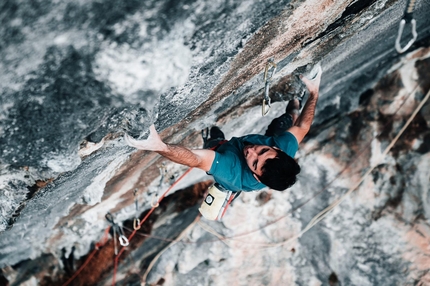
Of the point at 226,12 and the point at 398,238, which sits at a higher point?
the point at 226,12

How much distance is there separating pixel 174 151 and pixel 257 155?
26.3 inches

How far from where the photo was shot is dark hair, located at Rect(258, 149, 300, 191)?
98.1 inches

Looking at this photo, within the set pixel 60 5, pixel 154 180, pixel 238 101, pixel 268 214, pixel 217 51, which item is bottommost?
pixel 268 214

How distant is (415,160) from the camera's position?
4281 mm

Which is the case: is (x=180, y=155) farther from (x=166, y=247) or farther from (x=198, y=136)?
(x=166, y=247)

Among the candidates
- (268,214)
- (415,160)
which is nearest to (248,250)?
(268,214)

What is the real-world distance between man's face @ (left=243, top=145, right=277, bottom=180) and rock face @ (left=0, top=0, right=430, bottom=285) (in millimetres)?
506

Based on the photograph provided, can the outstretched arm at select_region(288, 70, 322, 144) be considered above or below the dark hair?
below

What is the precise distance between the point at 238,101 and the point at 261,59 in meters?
0.98

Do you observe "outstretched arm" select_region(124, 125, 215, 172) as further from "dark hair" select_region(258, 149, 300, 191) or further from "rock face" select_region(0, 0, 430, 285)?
"dark hair" select_region(258, 149, 300, 191)

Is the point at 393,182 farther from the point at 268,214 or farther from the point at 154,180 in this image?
the point at 154,180

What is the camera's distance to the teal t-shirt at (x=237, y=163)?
263cm

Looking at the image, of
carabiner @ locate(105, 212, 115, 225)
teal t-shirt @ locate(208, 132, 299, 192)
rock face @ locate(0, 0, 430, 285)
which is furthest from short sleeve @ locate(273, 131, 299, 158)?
carabiner @ locate(105, 212, 115, 225)

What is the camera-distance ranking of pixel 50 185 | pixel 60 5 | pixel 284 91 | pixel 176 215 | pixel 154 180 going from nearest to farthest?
pixel 60 5, pixel 50 185, pixel 284 91, pixel 154 180, pixel 176 215
